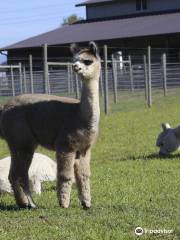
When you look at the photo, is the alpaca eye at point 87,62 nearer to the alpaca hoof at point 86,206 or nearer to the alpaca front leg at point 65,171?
the alpaca front leg at point 65,171

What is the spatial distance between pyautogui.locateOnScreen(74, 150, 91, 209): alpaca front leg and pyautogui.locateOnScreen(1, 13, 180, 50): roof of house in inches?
1294

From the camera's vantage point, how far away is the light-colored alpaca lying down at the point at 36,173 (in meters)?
8.27

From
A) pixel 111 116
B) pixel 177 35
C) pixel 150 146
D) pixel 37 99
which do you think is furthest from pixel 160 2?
pixel 37 99

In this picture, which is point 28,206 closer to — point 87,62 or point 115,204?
point 115,204

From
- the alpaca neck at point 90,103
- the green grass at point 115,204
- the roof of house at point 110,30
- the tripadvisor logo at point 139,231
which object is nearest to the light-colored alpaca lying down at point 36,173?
the green grass at point 115,204

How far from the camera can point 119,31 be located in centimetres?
4384

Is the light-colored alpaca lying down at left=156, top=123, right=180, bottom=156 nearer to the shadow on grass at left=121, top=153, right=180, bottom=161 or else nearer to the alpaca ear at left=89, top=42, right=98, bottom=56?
the shadow on grass at left=121, top=153, right=180, bottom=161

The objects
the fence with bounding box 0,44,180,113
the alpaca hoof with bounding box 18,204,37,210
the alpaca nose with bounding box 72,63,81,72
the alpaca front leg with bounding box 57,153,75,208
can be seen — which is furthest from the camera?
the fence with bounding box 0,44,180,113

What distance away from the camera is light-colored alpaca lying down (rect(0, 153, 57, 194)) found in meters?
8.27

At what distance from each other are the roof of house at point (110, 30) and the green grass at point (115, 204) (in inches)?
1126

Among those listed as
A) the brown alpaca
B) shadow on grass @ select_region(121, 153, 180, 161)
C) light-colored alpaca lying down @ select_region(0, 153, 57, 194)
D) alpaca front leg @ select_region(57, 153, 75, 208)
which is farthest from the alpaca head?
shadow on grass @ select_region(121, 153, 180, 161)

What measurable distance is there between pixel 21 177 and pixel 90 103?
1202 mm

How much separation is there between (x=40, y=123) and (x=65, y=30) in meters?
42.4

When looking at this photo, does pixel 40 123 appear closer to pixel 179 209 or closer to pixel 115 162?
pixel 179 209
